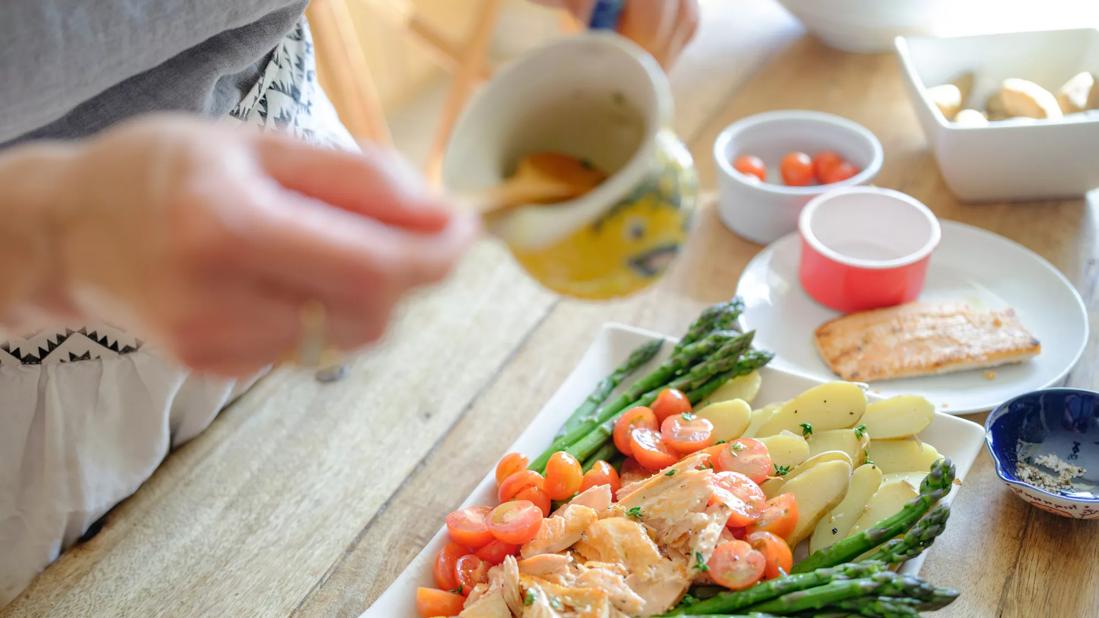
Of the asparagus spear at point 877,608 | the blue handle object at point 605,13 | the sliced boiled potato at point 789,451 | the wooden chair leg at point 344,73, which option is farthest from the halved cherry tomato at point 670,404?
the wooden chair leg at point 344,73

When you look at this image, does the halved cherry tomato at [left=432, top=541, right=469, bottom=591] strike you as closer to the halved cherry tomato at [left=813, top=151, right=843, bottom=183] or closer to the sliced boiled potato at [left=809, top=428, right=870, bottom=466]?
the sliced boiled potato at [left=809, top=428, right=870, bottom=466]

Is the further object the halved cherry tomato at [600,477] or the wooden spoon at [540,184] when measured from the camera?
the halved cherry tomato at [600,477]

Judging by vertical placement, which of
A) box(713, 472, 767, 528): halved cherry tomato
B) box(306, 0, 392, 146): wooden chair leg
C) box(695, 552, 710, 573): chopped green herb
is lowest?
box(306, 0, 392, 146): wooden chair leg

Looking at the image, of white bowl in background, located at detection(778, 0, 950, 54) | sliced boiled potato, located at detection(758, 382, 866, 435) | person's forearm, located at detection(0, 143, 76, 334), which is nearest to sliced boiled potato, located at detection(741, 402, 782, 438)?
sliced boiled potato, located at detection(758, 382, 866, 435)

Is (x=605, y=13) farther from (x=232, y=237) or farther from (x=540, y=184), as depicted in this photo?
(x=232, y=237)

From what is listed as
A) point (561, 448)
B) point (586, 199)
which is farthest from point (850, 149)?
point (586, 199)

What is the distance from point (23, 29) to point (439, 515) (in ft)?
2.40

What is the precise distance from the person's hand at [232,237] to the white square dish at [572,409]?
22.1 inches

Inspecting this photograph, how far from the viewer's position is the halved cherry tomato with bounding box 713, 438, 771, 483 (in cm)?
118

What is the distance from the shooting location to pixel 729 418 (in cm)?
128

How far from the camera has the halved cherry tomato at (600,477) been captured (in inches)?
48.3

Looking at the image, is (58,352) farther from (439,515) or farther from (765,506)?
(765,506)

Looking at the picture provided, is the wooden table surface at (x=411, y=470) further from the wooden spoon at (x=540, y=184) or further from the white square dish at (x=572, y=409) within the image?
the wooden spoon at (x=540, y=184)

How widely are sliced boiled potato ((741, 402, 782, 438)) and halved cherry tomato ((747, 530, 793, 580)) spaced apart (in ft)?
0.66
